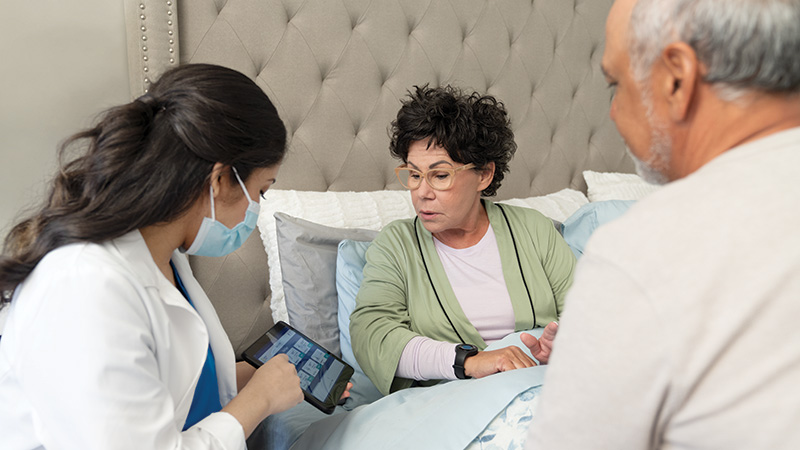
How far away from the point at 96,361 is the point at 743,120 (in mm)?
809

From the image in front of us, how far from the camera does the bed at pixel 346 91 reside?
1.63 metres

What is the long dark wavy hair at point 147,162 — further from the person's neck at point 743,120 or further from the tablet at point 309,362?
the person's neck at point 743,120

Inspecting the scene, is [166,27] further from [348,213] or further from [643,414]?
[643,414]

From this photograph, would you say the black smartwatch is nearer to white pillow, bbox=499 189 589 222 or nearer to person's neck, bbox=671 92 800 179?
person's neck, bbox=671 92 800 179

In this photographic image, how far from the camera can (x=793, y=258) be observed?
0.51 meters

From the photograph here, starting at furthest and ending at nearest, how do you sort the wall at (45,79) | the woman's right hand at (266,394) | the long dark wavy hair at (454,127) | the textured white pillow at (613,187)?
1. the textured white pillow at (613,187)
2. the long dark wavy hair at (454,127)
3. the wall at (45,79)
4. the woman's right hand at (266,394)

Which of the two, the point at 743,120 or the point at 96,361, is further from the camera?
the point at 96,361

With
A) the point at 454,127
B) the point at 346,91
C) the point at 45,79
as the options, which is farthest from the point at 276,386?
the point at 346,91

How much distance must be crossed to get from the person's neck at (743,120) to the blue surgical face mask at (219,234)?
2.28 ft

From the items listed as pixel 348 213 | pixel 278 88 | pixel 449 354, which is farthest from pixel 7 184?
pixel 449 354

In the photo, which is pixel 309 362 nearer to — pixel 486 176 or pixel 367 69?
pixel 486 176

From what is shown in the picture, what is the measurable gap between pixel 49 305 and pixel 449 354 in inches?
32.5

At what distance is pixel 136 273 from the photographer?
0.87 meters

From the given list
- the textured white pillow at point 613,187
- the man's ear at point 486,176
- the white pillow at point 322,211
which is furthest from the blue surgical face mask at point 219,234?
the textured white pillow at point 613,187
